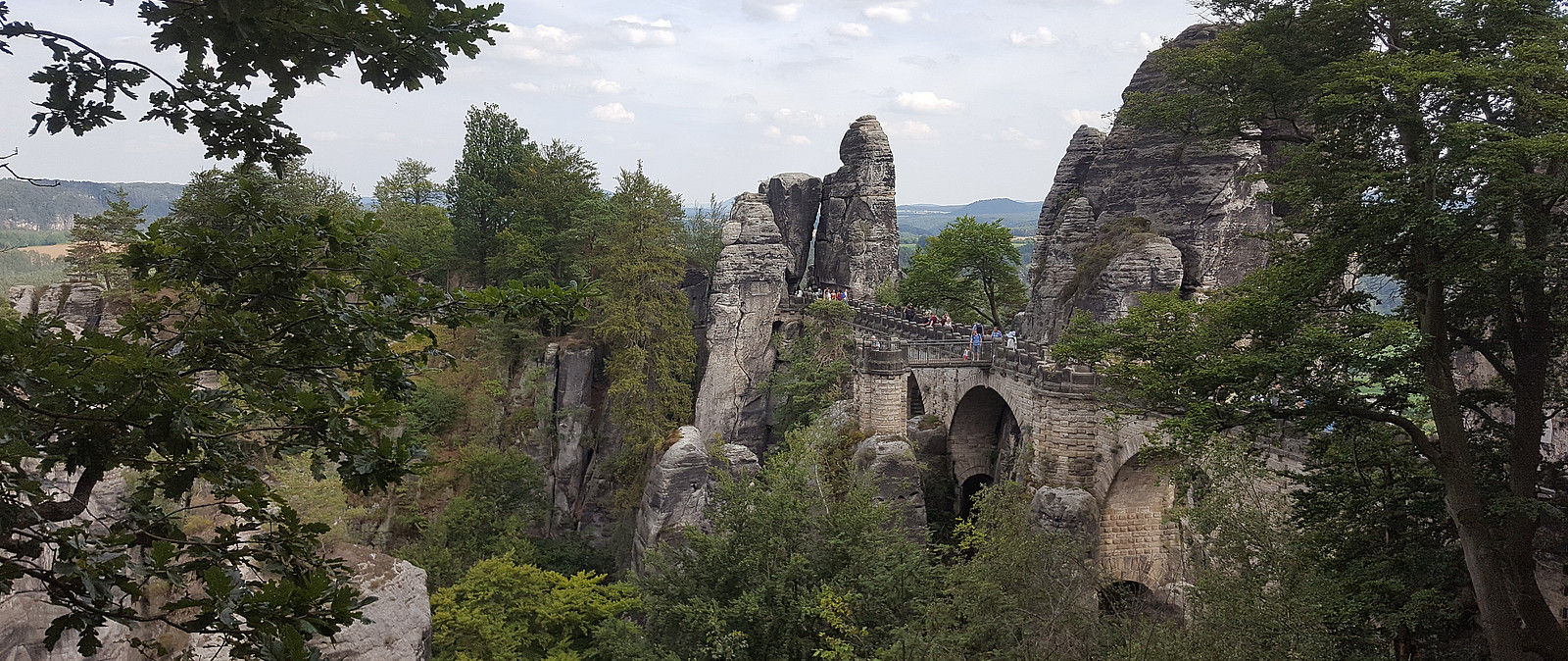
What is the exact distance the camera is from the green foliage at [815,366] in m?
29.0

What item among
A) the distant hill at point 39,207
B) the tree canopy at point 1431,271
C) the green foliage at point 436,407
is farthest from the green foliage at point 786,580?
the distant hill at point 39,207

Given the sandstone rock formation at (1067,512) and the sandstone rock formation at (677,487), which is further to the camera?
the sandstone rock formation at (677,487)

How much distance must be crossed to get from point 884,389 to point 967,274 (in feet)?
45.2

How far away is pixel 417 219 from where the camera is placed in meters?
41.7

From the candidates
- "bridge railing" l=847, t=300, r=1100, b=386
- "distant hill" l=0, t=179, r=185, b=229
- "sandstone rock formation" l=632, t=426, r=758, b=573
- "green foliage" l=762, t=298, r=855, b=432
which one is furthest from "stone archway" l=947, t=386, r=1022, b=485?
"distant hill" l=0, t=179, r=185, b=229

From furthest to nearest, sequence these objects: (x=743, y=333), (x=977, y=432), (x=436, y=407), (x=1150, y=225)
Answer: (x=743, y=333) < (x=436, y=407) < (x=1150, y=225) < (x=977, y=432)

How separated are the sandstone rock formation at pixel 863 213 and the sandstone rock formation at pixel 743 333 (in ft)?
16.9

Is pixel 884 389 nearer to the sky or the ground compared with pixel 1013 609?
nearer to the sky

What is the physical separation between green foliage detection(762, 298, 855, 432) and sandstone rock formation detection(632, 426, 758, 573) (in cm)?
310

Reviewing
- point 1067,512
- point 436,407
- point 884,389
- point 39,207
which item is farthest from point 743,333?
point 39,207

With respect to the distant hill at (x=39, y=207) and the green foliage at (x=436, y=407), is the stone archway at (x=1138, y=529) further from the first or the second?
the distant hill at (x=39, y=207)

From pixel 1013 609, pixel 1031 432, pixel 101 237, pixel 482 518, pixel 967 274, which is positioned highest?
pixel 967 274

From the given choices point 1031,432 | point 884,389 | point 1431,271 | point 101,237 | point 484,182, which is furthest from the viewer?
point 484,182

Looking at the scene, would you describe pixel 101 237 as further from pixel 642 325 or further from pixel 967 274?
pixel 967 274
